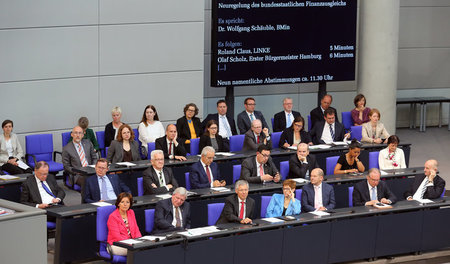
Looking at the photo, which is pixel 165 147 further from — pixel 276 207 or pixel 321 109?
pixel 321 109

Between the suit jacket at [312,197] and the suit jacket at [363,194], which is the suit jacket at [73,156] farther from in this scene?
the suit jacket at [363,194]

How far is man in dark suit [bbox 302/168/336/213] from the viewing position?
393 inches

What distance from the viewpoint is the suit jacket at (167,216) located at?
29.3 ft

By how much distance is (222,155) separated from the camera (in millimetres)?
11758

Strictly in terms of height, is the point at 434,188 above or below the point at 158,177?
below

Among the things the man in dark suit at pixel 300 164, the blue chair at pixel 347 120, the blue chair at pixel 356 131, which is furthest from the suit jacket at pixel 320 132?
the man in dark suit at pixel 300 164

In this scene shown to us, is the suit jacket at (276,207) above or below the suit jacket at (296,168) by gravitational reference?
below

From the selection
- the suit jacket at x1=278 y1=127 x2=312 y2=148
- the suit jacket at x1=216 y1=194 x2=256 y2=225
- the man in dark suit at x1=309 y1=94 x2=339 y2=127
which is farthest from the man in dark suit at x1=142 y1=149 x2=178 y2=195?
the man in dark suit at x1=309 y1=94 x2=339 y2=127

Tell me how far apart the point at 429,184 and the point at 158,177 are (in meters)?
3.40

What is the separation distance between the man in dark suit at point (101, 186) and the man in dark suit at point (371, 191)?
2901mm

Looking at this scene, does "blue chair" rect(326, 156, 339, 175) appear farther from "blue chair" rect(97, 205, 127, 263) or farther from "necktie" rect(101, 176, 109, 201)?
"blue chair" rect(97, 205, 127, 263)

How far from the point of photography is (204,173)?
1062 cm

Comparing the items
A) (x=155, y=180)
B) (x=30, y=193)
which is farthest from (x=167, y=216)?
(x=30, y=193)

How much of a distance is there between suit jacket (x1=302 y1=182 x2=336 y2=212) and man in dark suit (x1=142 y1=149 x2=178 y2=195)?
5.19ft
